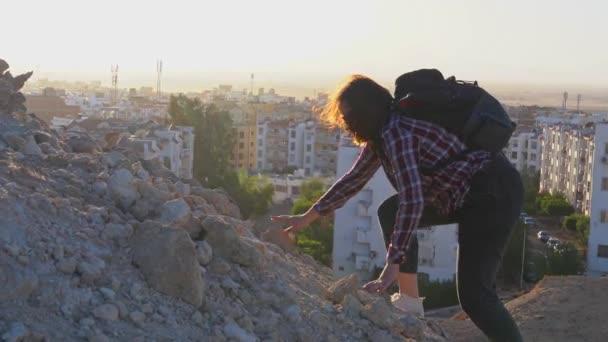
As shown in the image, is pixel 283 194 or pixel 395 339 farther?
pixel 283 194

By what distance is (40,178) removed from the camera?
4.21 m

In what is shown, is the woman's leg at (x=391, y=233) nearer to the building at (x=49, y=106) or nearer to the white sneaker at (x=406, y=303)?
the white sneaker at (x=406, y=303)

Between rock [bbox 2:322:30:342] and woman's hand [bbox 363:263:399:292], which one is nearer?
rock [bbox 2:322:30:342]

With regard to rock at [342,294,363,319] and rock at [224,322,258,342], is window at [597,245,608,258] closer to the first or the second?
rock at [342,294,363,319]

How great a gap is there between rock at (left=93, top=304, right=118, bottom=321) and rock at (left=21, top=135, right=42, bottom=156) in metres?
1.68

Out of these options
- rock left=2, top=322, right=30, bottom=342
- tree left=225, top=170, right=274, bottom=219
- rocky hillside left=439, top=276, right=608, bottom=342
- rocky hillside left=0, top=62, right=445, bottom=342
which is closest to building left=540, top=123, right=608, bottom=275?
tree left=225, top=170, right=274, bottom=219

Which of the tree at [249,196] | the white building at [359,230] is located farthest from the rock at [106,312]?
the tree at [249,196]

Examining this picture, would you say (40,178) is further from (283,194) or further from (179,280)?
(283,194)

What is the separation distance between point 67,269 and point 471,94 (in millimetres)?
1744

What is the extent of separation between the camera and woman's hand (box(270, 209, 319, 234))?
13.9 feet

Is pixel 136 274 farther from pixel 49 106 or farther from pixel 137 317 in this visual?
pixel 49 106

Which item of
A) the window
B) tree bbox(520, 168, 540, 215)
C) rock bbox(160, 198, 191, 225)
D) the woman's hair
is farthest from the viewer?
tree bbox(520, 168, 540, 215)

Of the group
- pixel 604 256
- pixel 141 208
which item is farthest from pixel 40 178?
pixel 604 256

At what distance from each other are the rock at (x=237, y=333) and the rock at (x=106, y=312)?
48 centimetres
